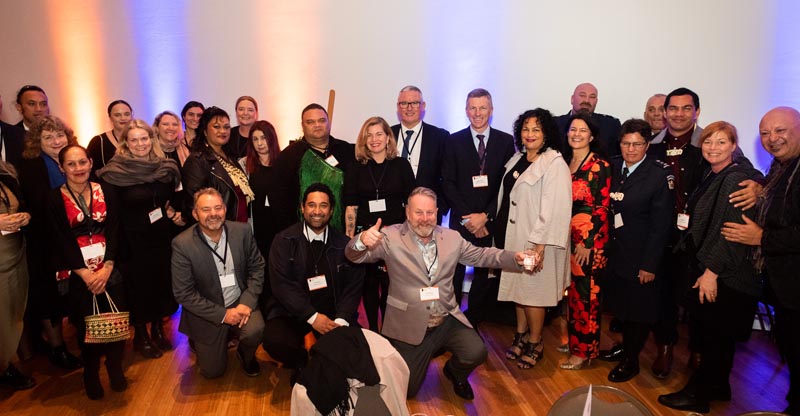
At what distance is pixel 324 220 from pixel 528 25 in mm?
3330

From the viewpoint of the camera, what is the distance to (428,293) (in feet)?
9.58

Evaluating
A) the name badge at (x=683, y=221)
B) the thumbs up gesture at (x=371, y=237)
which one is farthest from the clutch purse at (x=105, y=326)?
the name badge at (x=683, y=221)

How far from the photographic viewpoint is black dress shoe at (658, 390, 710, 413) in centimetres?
295

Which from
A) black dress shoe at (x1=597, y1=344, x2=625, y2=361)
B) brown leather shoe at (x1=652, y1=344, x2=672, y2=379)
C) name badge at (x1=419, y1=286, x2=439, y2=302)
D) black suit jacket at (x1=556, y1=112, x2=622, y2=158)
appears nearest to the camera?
name badge at (x1=419, y1=286, x2=439, y2=302)

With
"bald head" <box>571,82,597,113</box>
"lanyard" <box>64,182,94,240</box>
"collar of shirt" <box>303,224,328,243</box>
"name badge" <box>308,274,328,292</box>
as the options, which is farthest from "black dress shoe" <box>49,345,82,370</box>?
"bald head" <box>571,82,597,113</box>

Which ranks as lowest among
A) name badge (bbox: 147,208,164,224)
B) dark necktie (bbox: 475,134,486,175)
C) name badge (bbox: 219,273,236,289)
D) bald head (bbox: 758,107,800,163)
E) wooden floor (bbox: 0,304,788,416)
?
wooden floor (bbox: 0,304,788,416)

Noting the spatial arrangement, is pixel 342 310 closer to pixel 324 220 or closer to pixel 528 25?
pixel 324 220

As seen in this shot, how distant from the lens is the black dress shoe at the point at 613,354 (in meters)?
3.61

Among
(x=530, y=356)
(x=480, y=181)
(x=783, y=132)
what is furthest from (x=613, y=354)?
(x=783, y=132)

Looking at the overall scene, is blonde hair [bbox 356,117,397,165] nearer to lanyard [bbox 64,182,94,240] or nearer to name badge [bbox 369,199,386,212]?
name badge [bbox 369,199,386,212]

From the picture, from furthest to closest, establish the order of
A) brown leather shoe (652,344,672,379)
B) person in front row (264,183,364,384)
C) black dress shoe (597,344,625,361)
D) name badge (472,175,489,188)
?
name badge (472,175,489,188)
black dress shoe (597,344,625,361)
brown leather shoe (652,344,672,379)
person in front row (264,183,364,384)

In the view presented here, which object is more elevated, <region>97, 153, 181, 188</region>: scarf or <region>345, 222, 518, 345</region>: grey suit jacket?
<region>97, 153, 181, 188</region>: scarf

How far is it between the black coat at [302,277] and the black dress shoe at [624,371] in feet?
6.02

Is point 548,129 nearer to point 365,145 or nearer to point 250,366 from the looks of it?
point 365,145
